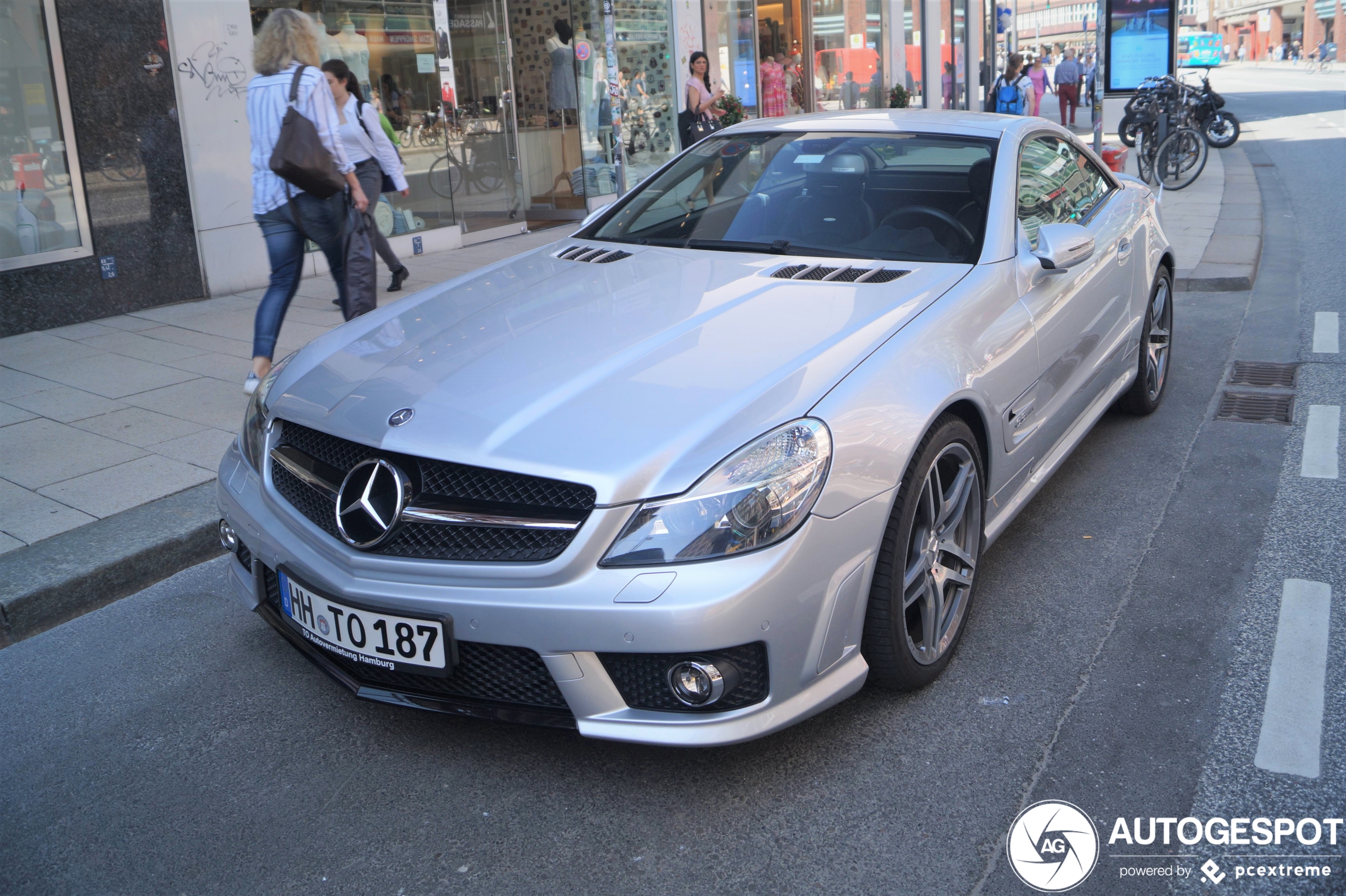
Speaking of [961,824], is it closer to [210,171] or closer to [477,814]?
[477,814]

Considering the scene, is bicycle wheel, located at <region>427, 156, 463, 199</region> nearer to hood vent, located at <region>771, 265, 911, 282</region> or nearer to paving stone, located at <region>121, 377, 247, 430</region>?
paving stone, located at <region>121, 377, 247, 430</region>

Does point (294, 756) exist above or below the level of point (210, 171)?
below

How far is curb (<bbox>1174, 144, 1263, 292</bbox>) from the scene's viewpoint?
27.2 ft

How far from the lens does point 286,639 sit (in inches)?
117

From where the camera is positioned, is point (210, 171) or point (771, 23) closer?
point (210, 171)

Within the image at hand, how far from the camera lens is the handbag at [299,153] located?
5508mm

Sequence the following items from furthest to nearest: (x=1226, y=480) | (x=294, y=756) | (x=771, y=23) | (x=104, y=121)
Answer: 1. (x=771, y=23)
2. (x=104, y=121)
3. (x=1226, y=480)
4. (x=294, y=756)

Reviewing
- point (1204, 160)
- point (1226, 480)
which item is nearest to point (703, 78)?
point (1204, 160)

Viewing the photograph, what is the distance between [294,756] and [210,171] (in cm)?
684

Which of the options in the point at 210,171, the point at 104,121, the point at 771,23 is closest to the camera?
the point at 104,121

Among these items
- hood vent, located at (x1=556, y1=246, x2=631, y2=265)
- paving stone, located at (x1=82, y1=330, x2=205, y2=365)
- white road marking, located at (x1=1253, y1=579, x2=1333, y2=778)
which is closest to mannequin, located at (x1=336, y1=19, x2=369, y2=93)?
paving stone, located at (x1=82, y1=330, x2=205, y2=365)

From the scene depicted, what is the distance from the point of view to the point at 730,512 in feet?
8.03

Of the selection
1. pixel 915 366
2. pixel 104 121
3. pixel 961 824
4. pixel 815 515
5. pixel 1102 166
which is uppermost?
pixel 104 121

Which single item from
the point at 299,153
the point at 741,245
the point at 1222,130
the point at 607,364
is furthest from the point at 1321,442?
the point at 1222,130
